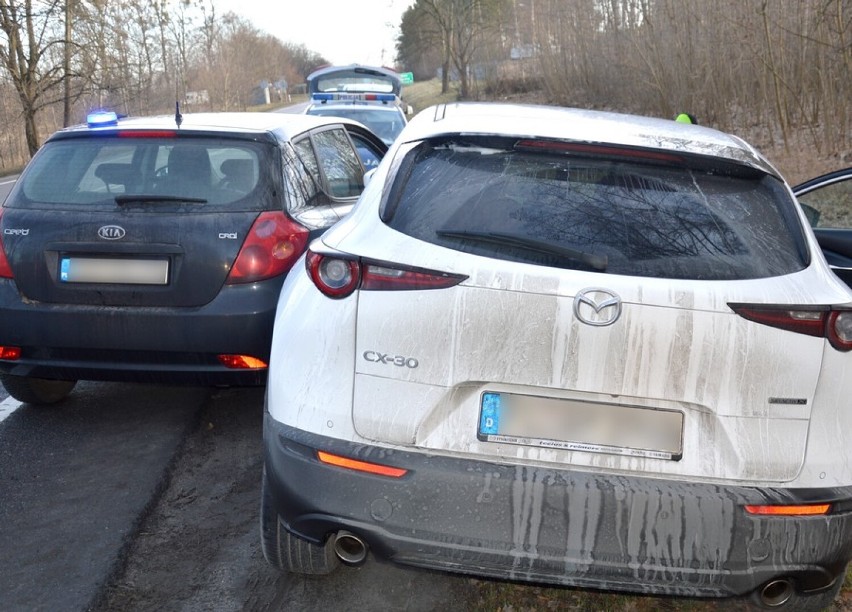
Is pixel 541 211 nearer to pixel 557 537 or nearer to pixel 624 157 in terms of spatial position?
pixel 624 157

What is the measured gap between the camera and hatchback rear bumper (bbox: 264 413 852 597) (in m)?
2.61

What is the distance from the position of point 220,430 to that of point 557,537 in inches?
117

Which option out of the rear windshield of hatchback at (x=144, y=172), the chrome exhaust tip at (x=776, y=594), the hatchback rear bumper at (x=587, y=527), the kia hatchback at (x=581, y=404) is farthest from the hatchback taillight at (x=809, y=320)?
the rear windshield of hatchback at (x=144, y=172)

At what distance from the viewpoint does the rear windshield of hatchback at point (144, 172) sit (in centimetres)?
480

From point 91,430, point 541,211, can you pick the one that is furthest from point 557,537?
point 91,430

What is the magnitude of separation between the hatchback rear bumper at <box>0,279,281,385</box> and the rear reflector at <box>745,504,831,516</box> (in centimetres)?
272

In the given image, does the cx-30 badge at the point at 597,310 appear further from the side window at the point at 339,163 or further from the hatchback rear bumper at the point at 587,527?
the side window at the point at 339,163

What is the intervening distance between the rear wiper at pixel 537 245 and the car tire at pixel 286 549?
3.53ft

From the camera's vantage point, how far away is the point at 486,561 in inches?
105

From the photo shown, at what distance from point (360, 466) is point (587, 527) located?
685 millimetres

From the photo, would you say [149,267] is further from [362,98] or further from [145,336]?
[362,98]

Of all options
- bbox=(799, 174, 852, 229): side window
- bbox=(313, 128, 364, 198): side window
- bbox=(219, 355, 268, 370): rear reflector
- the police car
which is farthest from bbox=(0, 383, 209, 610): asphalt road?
the police car

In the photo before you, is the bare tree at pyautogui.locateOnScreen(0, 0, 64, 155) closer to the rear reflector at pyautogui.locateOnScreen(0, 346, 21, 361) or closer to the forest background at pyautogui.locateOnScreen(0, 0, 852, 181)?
the forest background at pyautogui.locateOnScreen(0, 0, 852, 181)

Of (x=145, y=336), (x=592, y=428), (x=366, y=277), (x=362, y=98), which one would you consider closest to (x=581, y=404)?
(x=592, y=428)
